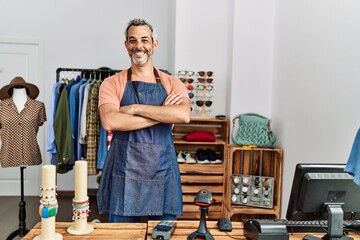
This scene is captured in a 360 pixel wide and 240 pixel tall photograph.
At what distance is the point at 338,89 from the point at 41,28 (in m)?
3.78

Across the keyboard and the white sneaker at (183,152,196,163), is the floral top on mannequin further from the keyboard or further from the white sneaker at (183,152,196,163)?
the keyboard

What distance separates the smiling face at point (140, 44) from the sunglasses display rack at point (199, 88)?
1505 mm

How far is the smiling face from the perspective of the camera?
1801 millimetres

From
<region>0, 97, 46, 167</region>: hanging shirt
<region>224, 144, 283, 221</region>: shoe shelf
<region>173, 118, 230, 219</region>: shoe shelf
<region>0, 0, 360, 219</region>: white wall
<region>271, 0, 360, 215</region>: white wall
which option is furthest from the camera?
<region>173, 118, 230, 219</region>: shoe shelf

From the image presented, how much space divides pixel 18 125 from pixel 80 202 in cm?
181

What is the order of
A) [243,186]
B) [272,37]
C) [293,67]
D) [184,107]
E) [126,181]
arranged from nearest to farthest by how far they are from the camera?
[126,181], [184,107], [293,67], [243,186], [272,37]

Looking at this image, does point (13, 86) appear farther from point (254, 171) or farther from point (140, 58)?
point (254, 171)

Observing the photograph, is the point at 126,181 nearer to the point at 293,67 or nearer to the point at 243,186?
the point at 243,186

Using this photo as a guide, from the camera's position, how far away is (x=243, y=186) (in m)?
2.99

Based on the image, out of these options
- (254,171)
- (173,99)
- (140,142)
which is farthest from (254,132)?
(140,142)

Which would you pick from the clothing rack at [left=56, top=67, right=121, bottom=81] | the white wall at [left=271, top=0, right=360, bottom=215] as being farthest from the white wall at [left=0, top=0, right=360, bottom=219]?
the clothing rack at [left=56, top=67, right=121, bottom=81]

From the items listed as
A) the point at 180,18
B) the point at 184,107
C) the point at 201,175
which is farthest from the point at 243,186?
the point at 180,18

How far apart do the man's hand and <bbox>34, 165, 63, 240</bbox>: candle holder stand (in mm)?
844

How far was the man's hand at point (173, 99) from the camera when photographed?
1849 millimetres
